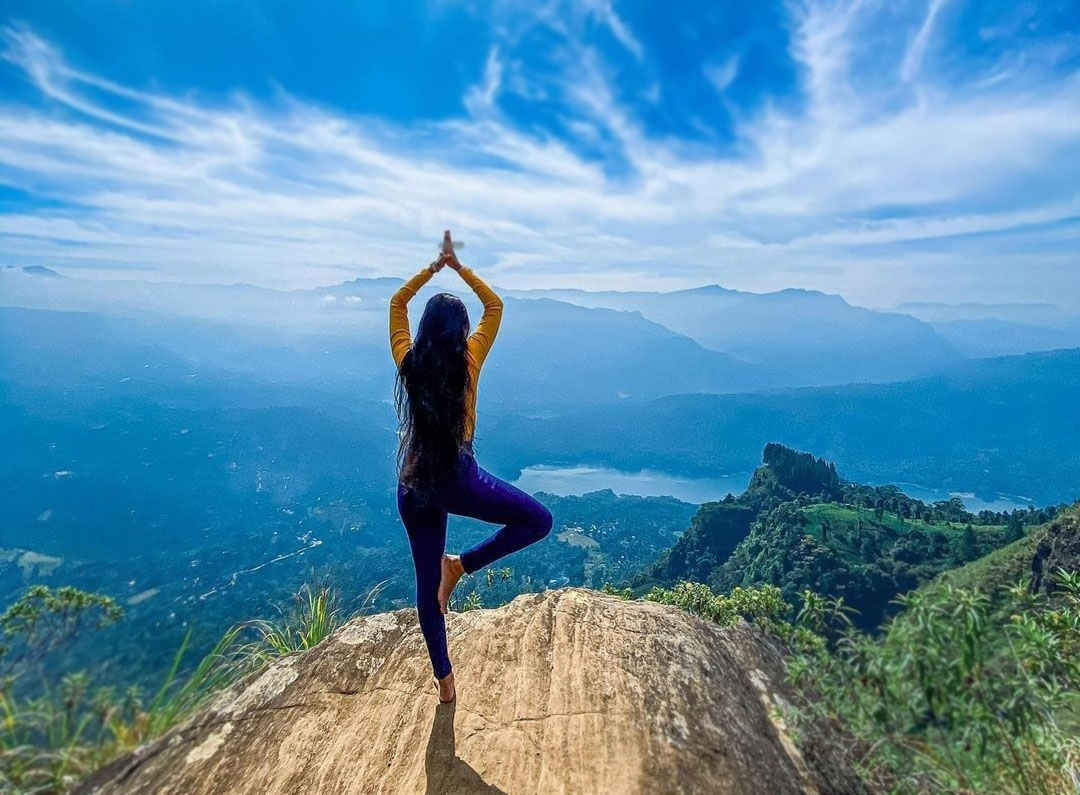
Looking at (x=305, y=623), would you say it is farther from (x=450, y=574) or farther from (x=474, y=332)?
(x=474, y=332)

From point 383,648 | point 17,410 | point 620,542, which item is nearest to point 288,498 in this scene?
point 620,542

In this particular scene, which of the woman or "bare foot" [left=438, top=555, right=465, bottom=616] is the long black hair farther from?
"bare foot" [left=438, top=555, right=465, bottom=616]

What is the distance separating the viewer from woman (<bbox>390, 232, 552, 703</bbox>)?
9.73 ft

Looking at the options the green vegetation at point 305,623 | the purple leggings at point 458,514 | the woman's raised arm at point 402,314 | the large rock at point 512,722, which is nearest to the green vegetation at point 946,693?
the large rock at point 512,722

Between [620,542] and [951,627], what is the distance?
4293 inches

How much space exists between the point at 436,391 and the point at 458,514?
718 millimetres

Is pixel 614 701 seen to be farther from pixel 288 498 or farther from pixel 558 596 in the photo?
pixel 288 498

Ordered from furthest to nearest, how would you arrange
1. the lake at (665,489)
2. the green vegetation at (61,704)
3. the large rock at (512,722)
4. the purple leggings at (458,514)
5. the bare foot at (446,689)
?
the lake at (665,489)
the bare foot at (446,689)
the purple leggings at (458,514)
the large rock at (512,722)
the green vegetation at (61,704)

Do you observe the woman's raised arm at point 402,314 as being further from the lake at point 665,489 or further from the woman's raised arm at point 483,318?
the lake at point 665,489

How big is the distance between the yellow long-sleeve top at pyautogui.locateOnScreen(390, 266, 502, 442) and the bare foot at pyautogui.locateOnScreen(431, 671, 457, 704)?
1.57m

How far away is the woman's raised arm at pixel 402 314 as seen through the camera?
10.4 feet

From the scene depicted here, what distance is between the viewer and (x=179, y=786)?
2941 millimetres

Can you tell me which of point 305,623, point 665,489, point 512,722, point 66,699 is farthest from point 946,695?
point 665,489

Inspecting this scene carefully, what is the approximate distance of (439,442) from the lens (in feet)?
9.78
